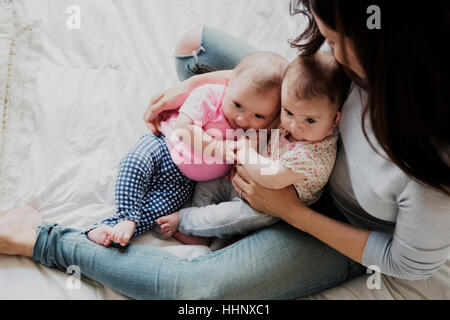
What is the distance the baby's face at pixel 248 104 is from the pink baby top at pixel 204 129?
0.03 meters

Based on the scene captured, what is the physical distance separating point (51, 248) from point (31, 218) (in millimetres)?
112

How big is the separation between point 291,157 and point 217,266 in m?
0.32

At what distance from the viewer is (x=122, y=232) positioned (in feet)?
3.18

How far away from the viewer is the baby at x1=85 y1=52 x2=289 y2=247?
913mm

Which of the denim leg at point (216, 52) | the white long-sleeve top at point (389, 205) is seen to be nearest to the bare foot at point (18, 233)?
the denim leg at point (216, 52)

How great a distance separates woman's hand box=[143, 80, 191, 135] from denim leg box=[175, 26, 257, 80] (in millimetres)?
110

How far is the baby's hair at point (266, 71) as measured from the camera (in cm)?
89

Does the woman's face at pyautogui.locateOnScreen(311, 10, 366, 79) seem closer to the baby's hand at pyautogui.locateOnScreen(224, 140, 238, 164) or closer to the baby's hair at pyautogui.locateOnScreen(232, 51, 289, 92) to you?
the baby's hair at pyautogui.locateOnScreen(232, 51, 289, 92)

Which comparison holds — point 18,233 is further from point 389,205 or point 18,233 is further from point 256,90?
point 389,205

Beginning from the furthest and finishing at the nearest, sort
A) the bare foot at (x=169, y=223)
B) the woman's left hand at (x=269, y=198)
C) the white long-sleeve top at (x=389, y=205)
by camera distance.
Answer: the bare foot at (x=169, y=223), the woman's left hand at (x=269, y=198), the white long-sleeve top at (x=389, y=205)

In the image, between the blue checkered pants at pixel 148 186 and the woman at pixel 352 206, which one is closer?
the woman at pixel 352 206

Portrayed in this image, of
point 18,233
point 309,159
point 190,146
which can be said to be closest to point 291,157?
point 309,159

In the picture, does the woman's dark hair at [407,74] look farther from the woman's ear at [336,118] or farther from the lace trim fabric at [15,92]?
the lace trim fabric at [15,92]
